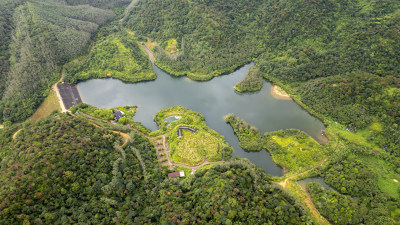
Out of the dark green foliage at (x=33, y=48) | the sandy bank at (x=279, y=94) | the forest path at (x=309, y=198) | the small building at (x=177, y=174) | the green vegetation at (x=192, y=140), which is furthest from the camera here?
the sandy bank at (x=279, y=94)

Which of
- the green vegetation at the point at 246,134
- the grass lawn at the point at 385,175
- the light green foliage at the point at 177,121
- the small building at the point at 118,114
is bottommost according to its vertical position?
the grass lawn at the point at 385,175

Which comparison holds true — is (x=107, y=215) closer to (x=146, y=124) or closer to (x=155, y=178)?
(x=155, y=178)

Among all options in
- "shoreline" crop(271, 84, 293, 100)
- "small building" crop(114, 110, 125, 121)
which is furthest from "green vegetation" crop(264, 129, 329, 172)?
"small building" crop(114, 110, 125, 121)

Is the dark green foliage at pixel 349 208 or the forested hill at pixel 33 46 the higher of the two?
the forested hill at pixel 33 46

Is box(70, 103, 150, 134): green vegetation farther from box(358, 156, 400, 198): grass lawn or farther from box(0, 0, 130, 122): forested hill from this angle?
box(358, 156, 400, 198): grass lawn

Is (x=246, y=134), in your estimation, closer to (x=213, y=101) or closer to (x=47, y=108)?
(x=213, y=101)

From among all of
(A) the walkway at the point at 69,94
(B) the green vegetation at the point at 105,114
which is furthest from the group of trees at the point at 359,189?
(A) the walkway at the point at 69,94

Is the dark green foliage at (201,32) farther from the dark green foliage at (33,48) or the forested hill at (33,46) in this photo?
the forested hill at (33,46)

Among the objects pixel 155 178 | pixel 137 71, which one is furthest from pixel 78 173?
pixel 137 71

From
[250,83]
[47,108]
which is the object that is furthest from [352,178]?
[47,108]
